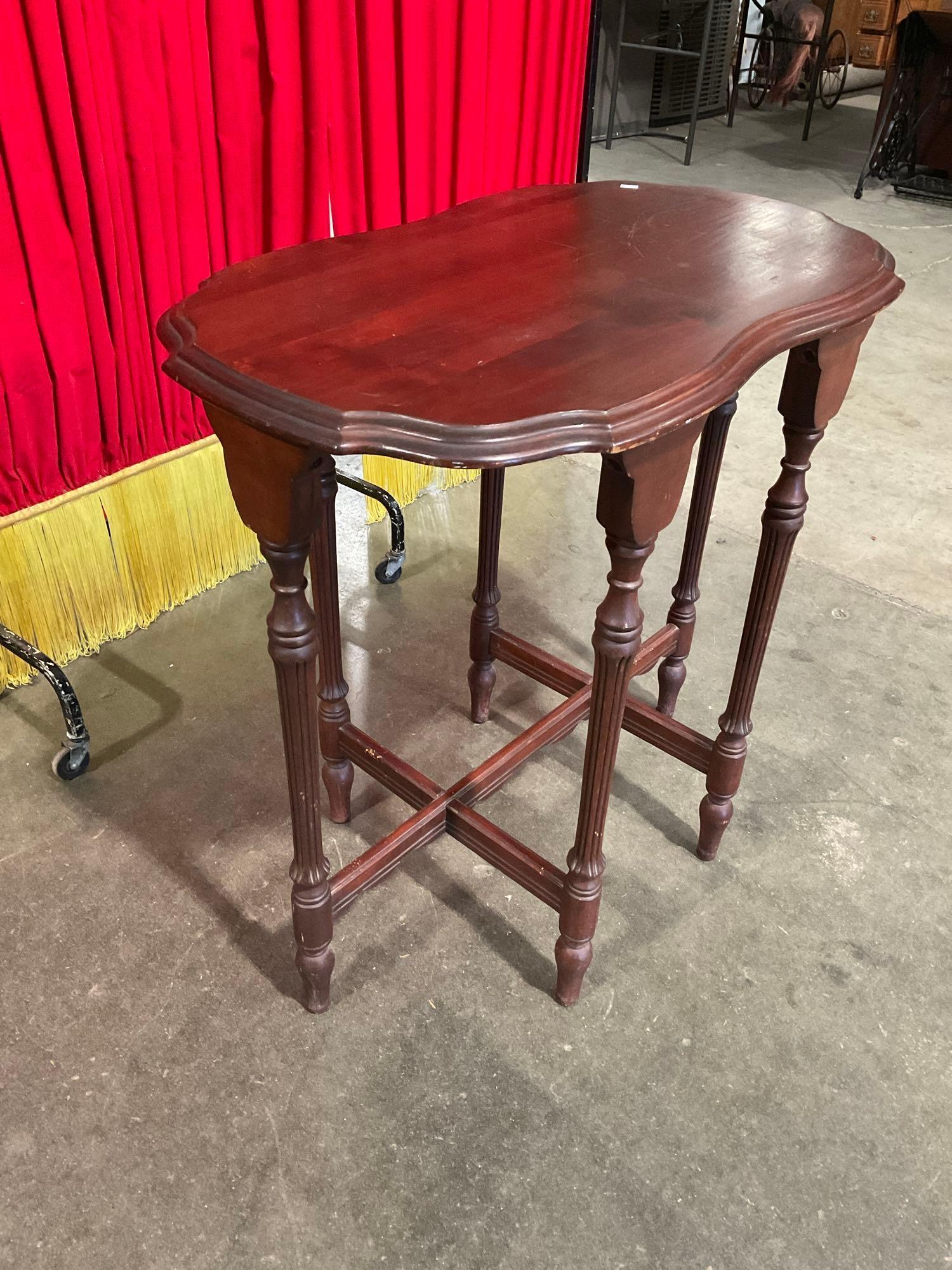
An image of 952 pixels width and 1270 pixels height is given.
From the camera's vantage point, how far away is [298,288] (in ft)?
3.69

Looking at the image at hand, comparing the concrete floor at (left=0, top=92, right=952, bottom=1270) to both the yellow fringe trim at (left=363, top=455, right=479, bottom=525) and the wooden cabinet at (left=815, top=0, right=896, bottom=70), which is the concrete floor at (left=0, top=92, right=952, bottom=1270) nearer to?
the yellow fringe trim at (left=363, top=455, right=479, bottom=525)

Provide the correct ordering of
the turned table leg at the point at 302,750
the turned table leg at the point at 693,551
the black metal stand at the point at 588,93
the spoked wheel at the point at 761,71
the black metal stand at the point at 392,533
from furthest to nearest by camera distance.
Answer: the spoked wheel at the point at 761,71 < the black metal stand at the point at 588,93 < the black metal stand at the point at 392,533 < the turned table leg at the point at 693,551 < the turned table leg at the point at 302,750

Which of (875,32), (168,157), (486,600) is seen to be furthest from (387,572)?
(875,32)

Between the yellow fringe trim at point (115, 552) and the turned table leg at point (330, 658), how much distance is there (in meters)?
0.57

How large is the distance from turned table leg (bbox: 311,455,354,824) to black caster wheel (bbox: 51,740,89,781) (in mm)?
398

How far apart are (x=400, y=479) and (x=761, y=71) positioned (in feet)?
21.3

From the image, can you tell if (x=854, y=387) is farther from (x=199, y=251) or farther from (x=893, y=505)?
(x=199, y=251)

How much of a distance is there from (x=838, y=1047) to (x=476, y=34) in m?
1.98

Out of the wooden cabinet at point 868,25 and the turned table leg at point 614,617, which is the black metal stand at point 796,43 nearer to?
the wooden cabinet at point 868,25

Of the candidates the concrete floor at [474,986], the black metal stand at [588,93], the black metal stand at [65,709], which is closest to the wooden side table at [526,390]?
the concrete floor at [474,986]

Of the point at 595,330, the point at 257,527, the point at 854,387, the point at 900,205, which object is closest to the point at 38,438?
the point at 257,527

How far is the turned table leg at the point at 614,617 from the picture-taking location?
98cm

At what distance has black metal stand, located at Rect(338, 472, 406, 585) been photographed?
7.23 ft

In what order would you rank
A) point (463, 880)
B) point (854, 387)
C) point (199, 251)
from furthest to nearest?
point (854, 387) → point (199, 251) → point (463, 880)
